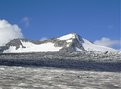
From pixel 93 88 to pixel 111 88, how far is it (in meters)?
1.28

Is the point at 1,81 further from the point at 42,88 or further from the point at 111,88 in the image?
the point at 111,88

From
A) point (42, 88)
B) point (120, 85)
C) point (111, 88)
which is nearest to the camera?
point (42, 88)

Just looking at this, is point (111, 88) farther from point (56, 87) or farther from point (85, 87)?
point (56, 87)

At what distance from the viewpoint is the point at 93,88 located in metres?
21.8

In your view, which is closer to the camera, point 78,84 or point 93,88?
point 93,88

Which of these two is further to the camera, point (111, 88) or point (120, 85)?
point (120, 85)

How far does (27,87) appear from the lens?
826 inches

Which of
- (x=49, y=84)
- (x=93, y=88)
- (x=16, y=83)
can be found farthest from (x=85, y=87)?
(x=16, y=83)

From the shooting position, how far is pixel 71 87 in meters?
21.9

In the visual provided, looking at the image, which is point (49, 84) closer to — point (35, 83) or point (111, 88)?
point (35, 83)

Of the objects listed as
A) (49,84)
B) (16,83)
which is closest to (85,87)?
(49,84)

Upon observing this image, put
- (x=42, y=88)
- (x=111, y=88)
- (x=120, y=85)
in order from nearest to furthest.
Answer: (x=42, y=88)
(x=111, y=88)
(x=120, y=85)

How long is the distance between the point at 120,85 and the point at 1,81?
24.8ft

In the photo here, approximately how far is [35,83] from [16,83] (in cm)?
126
